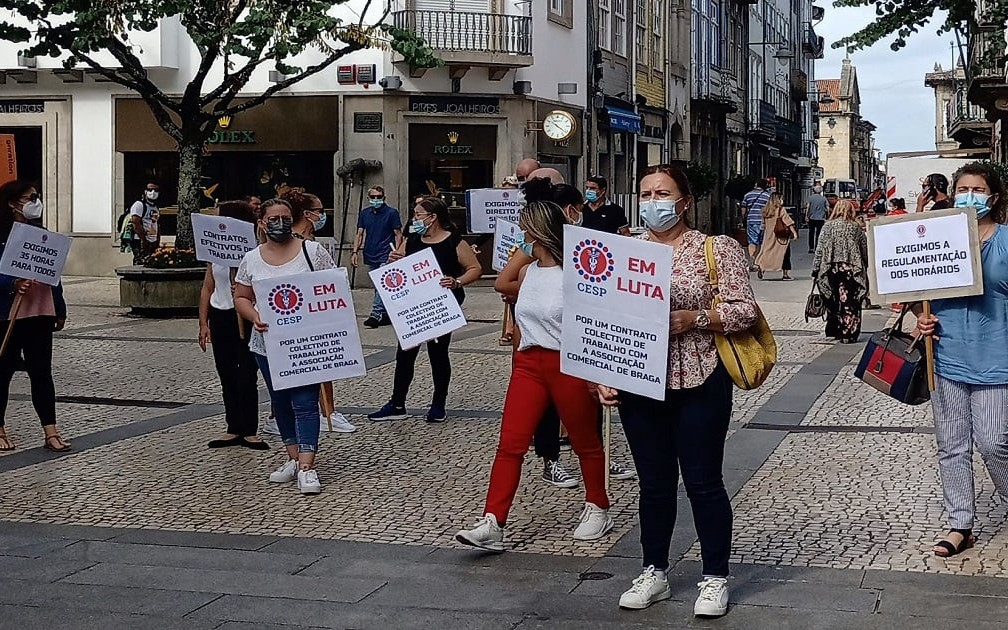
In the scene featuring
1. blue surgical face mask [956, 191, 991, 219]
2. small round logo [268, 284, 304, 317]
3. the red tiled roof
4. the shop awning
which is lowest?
small round logo [268, 284, 304, 317]

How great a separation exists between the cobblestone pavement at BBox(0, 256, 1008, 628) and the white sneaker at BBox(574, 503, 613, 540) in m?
0.07

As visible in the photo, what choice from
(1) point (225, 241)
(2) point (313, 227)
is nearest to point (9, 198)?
(1) point (225, 241)

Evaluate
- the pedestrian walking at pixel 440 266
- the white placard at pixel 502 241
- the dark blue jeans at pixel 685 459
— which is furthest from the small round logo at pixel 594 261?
the white placard at pixel 502 241

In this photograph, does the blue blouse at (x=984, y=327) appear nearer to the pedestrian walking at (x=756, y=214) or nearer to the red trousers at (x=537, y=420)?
the red trousers at (x=537, y=420)

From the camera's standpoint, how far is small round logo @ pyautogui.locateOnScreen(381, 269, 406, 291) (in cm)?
980

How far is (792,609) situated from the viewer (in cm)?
564

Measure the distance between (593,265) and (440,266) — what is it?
4.72 m

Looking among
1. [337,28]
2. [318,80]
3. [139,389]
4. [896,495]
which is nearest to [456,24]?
[318,80]

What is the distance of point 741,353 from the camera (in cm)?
550

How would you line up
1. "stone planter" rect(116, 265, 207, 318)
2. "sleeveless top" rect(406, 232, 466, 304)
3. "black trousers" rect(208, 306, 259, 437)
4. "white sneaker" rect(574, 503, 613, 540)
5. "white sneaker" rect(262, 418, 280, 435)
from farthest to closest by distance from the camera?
"stone planter" rect(116, 265, 207, 318)
"sleeveless top" rect(406, 232, 466, 304)
"white sneaker" rect(262, 418, 280, 435)
"black trousers" rect(208, 306, 259, 437)
"white sneaker" rect(574, 503, 613, 540)

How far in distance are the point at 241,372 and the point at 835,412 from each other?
14.6 feet

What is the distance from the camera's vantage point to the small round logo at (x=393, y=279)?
9.80m

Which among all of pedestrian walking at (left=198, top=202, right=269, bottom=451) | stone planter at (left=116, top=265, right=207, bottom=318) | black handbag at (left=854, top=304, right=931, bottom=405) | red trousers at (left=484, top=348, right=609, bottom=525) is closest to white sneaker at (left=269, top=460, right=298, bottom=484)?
pedestrian walking at (left=198, top=202, right=269, bottom=451)

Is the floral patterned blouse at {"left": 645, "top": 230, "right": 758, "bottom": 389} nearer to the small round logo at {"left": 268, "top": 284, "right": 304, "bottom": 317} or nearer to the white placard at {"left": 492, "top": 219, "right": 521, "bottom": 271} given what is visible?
the small round logo at {"left": 268, "top": 284, "right": 304, "bottom": 317}
